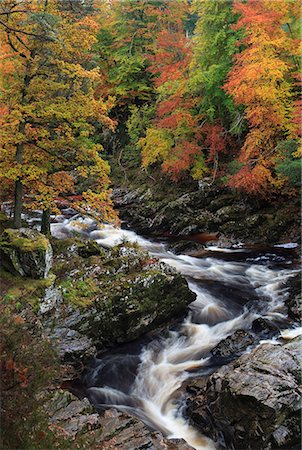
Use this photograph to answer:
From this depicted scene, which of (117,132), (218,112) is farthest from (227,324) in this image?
(117,132)

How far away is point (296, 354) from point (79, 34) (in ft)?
28.2

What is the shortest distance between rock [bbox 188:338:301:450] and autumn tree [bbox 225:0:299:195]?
9.72m

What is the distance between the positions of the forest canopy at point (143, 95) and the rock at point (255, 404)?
5.44 meters

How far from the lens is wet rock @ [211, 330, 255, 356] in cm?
818

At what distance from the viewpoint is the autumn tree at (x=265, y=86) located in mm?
13664

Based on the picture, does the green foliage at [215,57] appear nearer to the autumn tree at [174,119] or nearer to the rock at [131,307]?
the autumn tree at [174,119]

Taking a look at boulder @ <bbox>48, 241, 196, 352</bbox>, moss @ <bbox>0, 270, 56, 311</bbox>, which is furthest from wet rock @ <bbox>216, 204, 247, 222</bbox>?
moss @ <bbox>0, 270, 56, 311</bbox>

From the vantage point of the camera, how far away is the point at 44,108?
348 inches

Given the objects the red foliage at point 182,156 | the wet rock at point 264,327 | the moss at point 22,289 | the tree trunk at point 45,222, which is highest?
the red foliage at point 182,156

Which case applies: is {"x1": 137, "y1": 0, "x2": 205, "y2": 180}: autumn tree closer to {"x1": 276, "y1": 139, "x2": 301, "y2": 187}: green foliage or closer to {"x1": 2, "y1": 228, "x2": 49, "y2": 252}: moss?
{"x1": 276, "y1": 139, "x2": 301, "y2": 187}: green foliage

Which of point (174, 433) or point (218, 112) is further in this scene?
point (218, 112)

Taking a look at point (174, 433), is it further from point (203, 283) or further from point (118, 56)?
point (118, 56)

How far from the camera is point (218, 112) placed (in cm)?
1888

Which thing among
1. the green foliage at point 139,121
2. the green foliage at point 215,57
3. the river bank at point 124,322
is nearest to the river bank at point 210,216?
the green foliage at point 215,57
